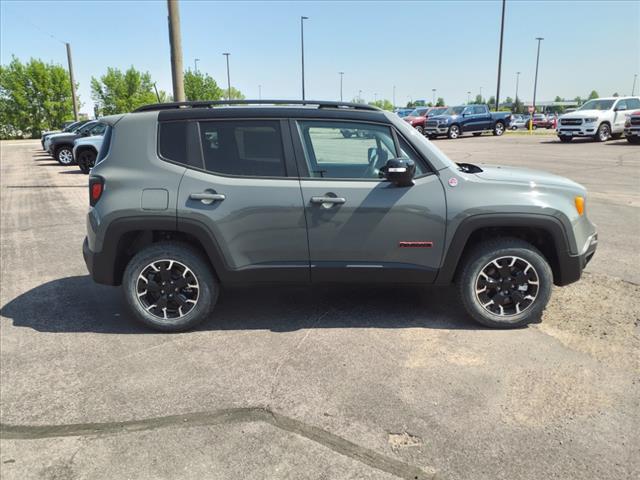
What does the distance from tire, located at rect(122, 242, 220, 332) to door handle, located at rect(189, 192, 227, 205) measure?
428 millimetres

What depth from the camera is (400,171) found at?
150 inches

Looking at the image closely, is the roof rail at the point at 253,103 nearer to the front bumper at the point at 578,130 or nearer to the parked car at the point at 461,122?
the front bumper at the point at 578,130

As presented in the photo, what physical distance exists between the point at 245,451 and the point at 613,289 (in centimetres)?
393

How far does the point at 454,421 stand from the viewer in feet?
9.50

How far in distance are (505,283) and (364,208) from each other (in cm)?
127

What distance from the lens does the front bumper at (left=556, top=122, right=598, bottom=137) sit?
22516mm

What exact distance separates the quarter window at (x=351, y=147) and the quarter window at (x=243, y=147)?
0.80 feet

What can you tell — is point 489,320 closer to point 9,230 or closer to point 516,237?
point 516,237

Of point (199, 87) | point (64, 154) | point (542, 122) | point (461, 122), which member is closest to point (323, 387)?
point (64, 154)

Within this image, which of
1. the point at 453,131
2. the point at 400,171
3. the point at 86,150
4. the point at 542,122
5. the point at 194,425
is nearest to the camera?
the point at 194,425

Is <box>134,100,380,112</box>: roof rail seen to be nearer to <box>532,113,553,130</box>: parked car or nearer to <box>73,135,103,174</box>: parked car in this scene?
<box>73,135,103,174</box>: parked car

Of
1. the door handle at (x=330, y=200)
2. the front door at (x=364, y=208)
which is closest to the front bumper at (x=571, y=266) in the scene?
the front door at (x=364, y=208)

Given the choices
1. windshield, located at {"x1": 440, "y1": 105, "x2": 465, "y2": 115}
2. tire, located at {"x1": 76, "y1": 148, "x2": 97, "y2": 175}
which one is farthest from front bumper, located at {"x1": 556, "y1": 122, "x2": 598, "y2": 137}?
tire, located at {"x1": 76, "y1": 148, "x2": 97, "y2": 175}

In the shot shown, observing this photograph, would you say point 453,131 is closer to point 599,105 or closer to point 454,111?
point 454,111
